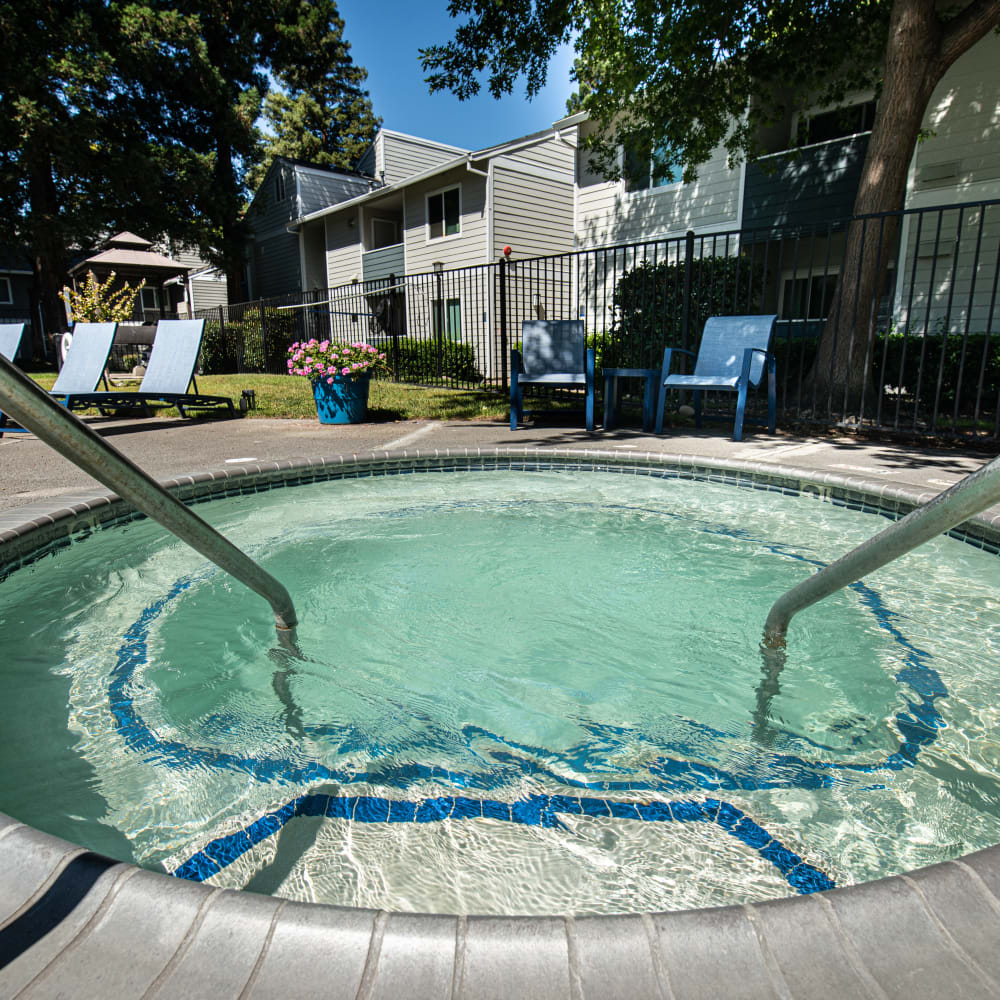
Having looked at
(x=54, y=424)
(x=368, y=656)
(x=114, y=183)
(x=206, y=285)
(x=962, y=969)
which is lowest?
(x=368, y=656)

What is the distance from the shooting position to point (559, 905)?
47.9 inches

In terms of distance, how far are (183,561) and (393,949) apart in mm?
2962

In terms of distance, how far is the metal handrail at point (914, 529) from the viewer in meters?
1.11

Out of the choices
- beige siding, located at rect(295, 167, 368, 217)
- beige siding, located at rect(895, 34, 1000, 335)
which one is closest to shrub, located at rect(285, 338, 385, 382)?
beige siding, located at rect(895, 34, 1000, 335)

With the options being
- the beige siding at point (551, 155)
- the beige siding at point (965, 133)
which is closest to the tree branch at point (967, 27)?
the beige siding at point (965, 133)

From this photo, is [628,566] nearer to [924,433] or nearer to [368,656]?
[368,656]

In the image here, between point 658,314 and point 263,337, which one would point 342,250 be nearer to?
point 263,337

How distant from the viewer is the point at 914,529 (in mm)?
1266

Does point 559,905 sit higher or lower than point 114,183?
lower

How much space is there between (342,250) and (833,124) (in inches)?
541

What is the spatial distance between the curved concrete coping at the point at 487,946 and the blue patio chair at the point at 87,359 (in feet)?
25.0

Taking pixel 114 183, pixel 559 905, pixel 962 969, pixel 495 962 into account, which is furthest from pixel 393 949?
pixel 114 183

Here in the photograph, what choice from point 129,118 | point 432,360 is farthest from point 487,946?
point 129,118

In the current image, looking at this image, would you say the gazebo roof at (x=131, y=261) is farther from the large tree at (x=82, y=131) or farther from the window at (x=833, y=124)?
the window at (x=833, y=124)
